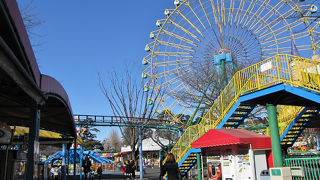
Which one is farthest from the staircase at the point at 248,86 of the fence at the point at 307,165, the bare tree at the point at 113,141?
the bare tree at the point at 113,141

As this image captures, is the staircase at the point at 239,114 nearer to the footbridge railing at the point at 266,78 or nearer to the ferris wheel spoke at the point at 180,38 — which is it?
the footbridge railing at the point at 266,78

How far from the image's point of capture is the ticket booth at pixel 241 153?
30.0 ft

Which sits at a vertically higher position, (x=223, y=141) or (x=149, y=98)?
(x=149, y=98)

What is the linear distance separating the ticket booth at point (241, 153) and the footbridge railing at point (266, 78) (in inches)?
77.5

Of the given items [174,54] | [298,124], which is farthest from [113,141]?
[298,124]

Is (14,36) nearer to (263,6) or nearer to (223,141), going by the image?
(223,141)

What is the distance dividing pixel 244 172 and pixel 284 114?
21.1 ft

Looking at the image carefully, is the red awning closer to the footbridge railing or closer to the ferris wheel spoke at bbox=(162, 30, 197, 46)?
the footbridge railing

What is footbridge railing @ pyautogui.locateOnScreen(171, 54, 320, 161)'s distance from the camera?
9109 millimetres

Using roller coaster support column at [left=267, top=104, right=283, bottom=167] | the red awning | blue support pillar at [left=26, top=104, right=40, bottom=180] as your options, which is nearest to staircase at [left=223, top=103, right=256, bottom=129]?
roller coaster support column at [left=267, top=104, right=283, bottom=167]

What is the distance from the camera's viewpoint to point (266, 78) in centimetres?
1021

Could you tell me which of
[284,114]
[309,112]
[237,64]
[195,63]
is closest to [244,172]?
[309,112]

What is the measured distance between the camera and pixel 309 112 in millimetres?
12344

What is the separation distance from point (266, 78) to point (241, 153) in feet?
Result: 9.45
